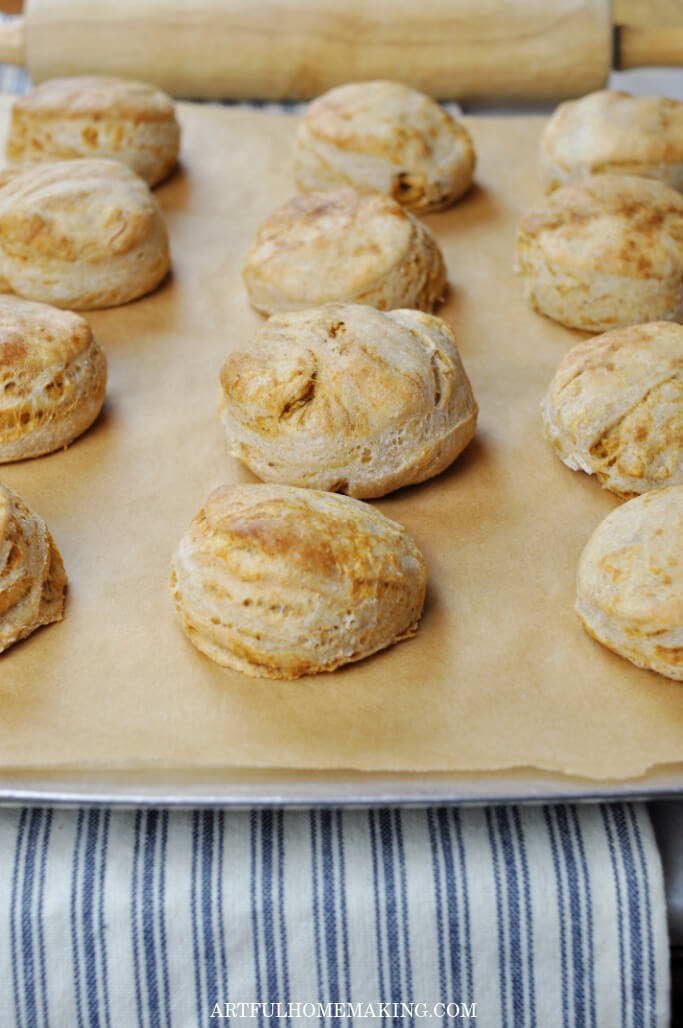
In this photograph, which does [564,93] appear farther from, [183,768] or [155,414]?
[183,768]

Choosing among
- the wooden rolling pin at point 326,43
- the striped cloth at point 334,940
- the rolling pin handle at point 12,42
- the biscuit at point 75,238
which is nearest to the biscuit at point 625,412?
the striped cloth at point 334,940

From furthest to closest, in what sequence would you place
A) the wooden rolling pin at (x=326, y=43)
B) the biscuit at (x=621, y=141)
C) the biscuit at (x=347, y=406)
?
the wooden rolling pin at (x=326, y=43) < the biscuit at (x=621, y=141) < the biscuit at (x=347, y=406)

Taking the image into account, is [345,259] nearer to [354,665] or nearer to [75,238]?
[75,238]

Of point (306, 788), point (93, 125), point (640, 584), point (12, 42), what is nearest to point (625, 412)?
point (640, 584)

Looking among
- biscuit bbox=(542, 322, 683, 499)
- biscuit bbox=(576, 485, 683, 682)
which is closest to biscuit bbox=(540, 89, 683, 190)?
biscuit bbox=(542, 322, 683, 499)

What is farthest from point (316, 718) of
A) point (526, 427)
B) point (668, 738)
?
point (526, 427)

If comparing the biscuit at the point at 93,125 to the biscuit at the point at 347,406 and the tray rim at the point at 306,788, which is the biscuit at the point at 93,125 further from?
the tray rim at the point at 306,788
